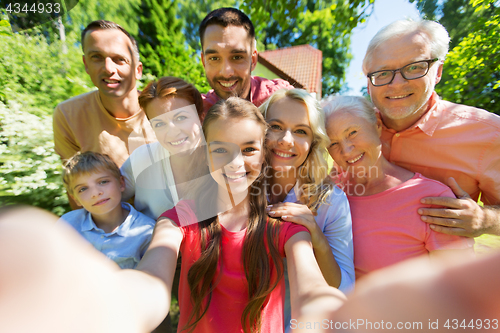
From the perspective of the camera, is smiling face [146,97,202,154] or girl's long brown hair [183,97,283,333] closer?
girl's long brown hair [183,97,283,333]

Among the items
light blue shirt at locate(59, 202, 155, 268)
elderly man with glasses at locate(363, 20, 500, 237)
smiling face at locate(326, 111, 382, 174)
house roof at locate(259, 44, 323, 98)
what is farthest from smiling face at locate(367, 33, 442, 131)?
house roof at locate(259, 44, 323, 98)

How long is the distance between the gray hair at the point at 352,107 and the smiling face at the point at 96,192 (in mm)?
1905

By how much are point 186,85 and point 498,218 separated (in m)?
2.84

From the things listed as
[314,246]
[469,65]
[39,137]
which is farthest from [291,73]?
[314,246]

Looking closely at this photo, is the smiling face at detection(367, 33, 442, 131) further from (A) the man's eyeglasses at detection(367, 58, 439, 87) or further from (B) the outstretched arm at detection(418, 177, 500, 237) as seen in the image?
(B) the outstretched arm at detection(418, 177, 500, 237)

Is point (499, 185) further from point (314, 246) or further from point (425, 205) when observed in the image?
point (314, 246)

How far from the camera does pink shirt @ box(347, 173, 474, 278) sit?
176 cm

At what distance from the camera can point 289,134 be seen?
1.91 m

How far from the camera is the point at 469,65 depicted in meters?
4.18

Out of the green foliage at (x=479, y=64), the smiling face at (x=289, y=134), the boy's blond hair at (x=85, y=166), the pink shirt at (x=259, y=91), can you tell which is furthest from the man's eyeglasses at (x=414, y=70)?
the green foliage at (x=479, y=64)

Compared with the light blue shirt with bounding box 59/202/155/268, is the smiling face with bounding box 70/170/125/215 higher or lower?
higher

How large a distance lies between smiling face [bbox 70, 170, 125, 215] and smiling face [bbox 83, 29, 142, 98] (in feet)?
3.76

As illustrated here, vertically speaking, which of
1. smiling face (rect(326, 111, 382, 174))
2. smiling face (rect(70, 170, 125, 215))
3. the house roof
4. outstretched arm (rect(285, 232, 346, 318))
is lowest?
outstretched arm (rect(285, 232, 346, 318))

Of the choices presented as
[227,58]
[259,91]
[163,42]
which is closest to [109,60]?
[227,58]
